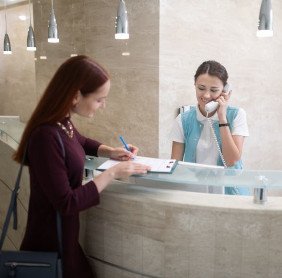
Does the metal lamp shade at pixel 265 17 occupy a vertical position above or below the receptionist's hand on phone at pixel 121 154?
above

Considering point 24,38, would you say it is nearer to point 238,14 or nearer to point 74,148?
point 238,14

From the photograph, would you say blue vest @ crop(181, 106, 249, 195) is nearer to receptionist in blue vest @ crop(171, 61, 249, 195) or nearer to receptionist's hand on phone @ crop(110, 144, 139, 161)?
receptionist in blue vest @ crop(171, 61, 249, 195)

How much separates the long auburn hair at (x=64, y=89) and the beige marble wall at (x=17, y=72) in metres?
7.74

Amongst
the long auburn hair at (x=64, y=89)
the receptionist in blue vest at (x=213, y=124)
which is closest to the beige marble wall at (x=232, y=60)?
the receptionist in blue vest at (x=213, y=124)

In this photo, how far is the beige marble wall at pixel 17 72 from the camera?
362 inches

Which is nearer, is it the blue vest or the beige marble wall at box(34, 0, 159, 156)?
the blue vest

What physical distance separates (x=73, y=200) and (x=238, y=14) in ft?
13.8

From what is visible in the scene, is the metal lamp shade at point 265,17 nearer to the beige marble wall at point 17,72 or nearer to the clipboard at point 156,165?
the clipboard at point 156,165

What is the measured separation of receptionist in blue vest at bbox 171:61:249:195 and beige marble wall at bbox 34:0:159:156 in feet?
6.21

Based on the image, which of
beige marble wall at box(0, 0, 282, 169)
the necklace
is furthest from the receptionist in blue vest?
beige marble wall at box(0, 0, 282, 169)

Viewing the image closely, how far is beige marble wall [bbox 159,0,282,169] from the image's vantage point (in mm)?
4508

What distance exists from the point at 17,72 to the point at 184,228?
8825mm

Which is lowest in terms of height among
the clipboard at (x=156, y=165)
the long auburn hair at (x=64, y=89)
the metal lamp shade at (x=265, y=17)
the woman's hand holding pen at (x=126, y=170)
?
the clipboard at (x=156, y=165)

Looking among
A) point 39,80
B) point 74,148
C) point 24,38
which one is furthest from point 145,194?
point 24,38
